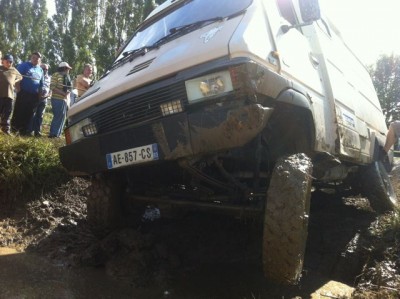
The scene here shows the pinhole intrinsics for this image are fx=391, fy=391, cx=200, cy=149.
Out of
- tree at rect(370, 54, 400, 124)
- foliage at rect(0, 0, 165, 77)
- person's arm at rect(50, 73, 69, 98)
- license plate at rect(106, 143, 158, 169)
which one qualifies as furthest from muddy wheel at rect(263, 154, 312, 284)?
tree at rect(370, 54, 400, 124)

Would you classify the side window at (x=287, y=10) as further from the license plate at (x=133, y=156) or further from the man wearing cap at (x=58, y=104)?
the man wearing cap at (x=58, y=104)

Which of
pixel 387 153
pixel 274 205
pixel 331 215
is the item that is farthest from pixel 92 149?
pixel 387 153

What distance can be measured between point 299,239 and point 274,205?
25 centimetres

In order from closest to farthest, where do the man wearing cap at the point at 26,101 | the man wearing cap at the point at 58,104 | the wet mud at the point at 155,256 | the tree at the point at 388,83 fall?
1. the wet mud at the point at 155,256
2. the man wearing cap at the point at 26,101
3. the man wearing cap at the point at 58,104
4. the tree at the point at 388,83

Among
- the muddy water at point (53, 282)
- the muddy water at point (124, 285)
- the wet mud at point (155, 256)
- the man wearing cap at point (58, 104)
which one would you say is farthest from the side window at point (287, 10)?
the man wearing cap at point (58, 104)

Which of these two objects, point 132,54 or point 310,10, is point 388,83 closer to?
point 310,10

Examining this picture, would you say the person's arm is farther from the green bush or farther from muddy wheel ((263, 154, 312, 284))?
muddy wheel ((263, 154, 312, 284))

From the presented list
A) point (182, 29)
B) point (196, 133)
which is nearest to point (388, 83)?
point (182, 29)

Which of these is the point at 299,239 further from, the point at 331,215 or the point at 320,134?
the point at 331,215

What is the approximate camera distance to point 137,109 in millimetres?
2836

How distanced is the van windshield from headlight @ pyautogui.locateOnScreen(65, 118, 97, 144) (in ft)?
2.77

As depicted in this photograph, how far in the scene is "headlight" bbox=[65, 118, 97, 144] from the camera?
3174 millimetres

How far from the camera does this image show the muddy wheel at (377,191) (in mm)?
4844

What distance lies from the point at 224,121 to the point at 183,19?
5.06 ft
